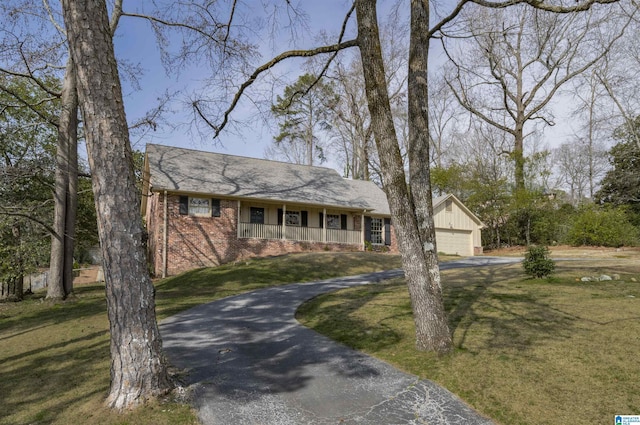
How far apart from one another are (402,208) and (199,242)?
14714 mm

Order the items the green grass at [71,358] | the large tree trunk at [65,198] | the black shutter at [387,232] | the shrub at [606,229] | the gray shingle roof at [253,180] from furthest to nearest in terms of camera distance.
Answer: the black shutter at [387,232], the shrub at [606,229], the gray shingle roof at [253,180], the large tree trunk at [65,198], the green grass at [71,358]

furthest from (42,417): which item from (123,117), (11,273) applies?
(11,273)

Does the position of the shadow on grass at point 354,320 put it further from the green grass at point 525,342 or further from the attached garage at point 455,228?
the attached garage at point 455,228

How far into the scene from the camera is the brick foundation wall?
18.0 m

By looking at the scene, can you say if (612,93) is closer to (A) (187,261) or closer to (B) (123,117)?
(A) (187,261)

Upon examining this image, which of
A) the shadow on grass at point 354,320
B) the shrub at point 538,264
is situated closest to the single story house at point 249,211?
the shadow on grass at point 354,320

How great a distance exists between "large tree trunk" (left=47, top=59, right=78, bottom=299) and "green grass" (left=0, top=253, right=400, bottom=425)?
0.76 m

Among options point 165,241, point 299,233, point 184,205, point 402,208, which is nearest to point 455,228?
point 299,233

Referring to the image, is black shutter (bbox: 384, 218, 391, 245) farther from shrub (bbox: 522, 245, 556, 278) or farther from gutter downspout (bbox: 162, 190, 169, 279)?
shrub (bbox: 522, 245, 556, 278)

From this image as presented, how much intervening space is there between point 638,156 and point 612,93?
7594 millimetres

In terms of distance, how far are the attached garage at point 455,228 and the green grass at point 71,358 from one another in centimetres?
1496

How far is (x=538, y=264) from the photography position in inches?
403

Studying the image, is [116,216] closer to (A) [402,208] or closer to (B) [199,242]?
(A) [402,208]

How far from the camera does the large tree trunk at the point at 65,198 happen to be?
11.7 meters
